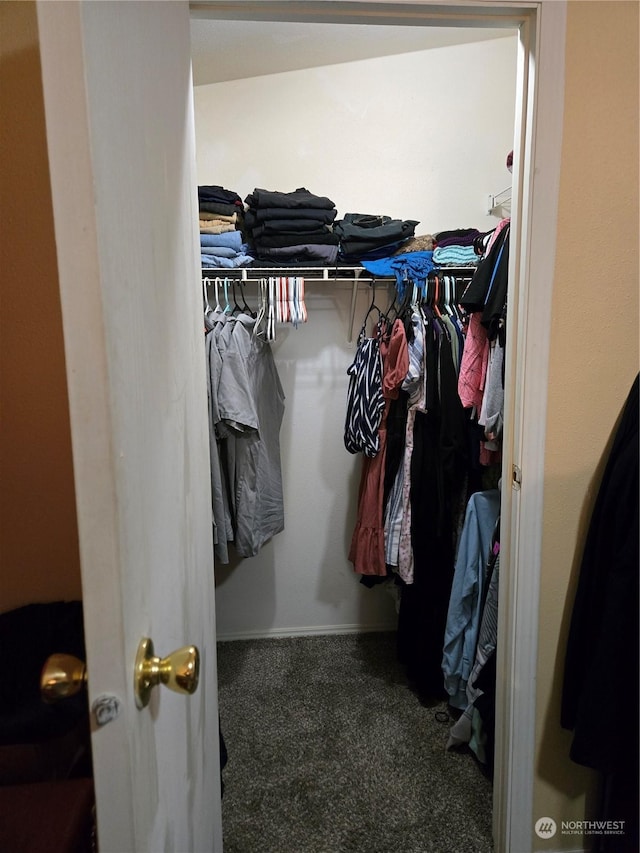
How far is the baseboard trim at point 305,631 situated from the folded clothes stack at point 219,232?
5.44 ft

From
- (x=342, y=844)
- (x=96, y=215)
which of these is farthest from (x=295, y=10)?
(x=342, y=844)

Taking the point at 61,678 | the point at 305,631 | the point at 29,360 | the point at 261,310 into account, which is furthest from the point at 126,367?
the point at 305,631

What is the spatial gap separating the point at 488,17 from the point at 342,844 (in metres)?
2.03

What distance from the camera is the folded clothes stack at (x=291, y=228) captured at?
179cm

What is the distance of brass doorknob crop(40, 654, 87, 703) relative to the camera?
1.53ft

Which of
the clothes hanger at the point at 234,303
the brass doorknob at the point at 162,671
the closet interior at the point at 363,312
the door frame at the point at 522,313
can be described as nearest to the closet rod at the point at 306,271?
the closet interior at the point at 363,312

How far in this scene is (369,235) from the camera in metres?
1.81

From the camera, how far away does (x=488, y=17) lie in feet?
3.25

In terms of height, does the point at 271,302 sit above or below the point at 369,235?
below

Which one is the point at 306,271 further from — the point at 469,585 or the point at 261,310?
the point at 469,585
